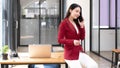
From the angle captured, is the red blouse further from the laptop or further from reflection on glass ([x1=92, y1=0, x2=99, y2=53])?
reflection on glass ([x1=92, y1=0, x2=99, y2=53])

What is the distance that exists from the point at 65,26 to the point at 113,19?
552cm

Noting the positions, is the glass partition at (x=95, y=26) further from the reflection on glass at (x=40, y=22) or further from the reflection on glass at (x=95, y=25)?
the reflection on glass at (x=40, y=22)

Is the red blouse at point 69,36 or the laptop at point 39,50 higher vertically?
the red blouse at point 69,36

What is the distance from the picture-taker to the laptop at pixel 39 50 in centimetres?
432

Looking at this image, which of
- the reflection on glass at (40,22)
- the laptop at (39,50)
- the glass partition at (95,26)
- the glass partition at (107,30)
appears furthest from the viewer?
the reflection on glass at (40,22)

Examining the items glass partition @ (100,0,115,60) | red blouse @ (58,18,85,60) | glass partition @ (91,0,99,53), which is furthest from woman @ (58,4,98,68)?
glass partition @ (91,0,99,53)

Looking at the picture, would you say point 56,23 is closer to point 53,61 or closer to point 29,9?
point 29,9

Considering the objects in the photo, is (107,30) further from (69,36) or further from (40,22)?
(69,36)

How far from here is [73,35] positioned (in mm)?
3600

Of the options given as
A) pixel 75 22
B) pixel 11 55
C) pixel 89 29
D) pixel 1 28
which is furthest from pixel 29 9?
pixel 75 22

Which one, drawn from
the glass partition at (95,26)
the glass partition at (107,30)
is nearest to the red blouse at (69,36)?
the glass partition at (107,30)

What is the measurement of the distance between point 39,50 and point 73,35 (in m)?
0.96

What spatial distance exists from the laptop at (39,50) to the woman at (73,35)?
0.74 metres

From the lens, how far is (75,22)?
12.1 ft
